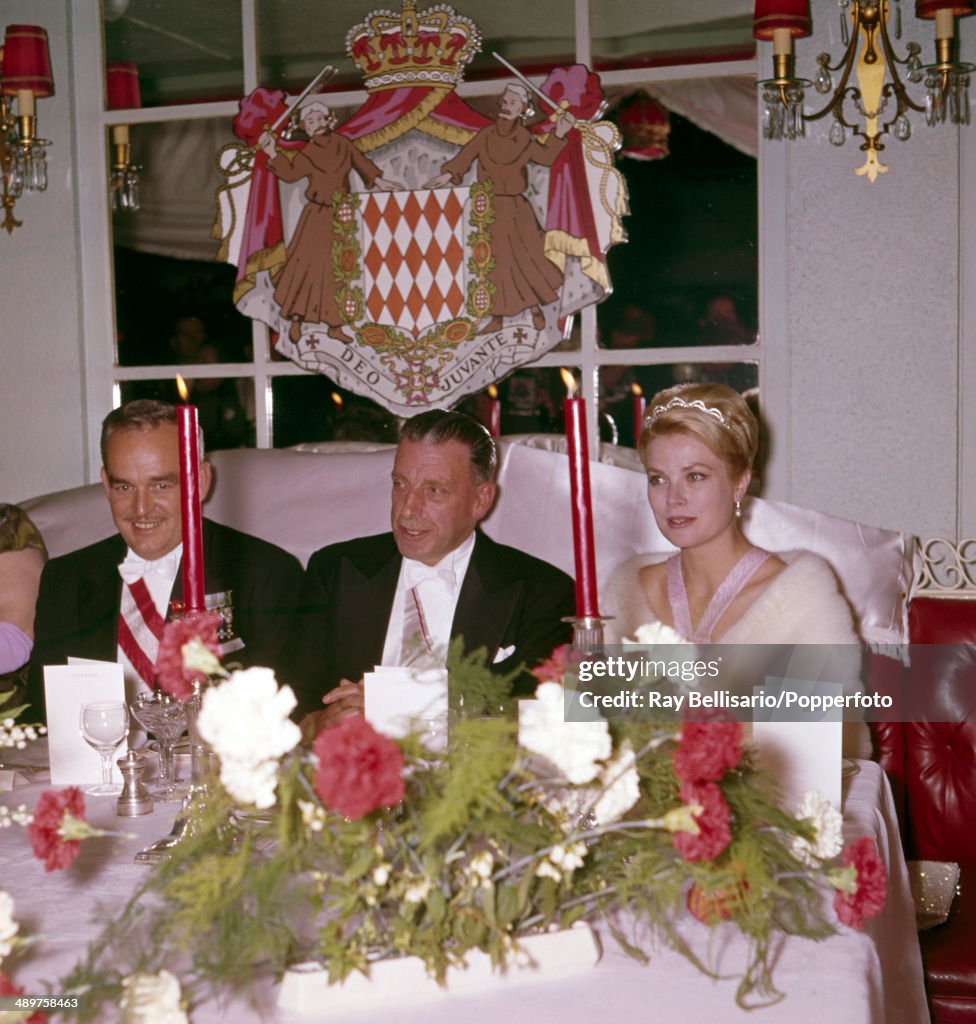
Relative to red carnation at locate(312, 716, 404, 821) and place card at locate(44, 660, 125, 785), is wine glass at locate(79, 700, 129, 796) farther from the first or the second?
red carnation at locate(312, 716, 404, 821)

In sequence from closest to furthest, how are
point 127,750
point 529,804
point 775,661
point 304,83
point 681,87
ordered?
1. point 529,804
2. point 127,750
3. point 775,661
4. point 681,87
5. point 304,83

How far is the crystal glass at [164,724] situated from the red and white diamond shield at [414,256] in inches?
73.3

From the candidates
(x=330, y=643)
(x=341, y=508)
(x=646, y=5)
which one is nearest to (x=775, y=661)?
(x=330, y=643)

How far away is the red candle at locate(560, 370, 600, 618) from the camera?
1.17 m

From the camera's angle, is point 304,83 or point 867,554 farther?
point 304,83

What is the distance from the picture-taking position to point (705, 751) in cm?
92

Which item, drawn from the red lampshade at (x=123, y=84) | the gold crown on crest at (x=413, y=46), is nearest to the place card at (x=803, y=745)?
the gold crown on crest at (x=413, y=46)

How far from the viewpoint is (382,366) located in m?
3.36

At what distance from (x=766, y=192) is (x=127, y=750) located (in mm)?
2203

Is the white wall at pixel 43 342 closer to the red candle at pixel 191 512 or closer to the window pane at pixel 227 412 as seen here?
the window pane at pixel 227 412

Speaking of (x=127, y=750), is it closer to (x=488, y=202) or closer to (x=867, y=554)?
(x=867, y=554)

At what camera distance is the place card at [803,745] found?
1.37 meters

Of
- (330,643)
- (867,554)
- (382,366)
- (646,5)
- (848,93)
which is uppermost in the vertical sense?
(646,5)

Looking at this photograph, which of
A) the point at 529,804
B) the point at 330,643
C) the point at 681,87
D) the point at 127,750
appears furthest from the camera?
the point at 681,87
